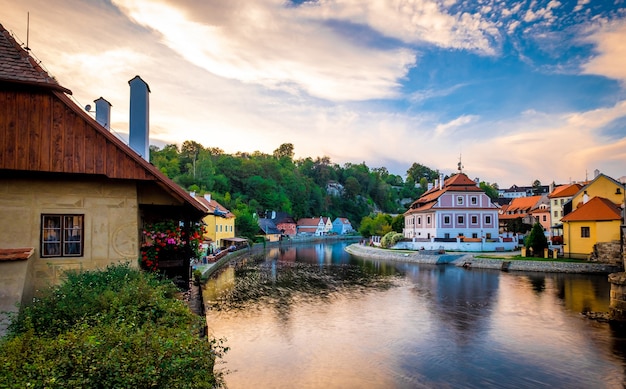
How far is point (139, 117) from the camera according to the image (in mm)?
11984

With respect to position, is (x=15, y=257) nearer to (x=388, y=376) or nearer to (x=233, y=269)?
(x=388, y=376)

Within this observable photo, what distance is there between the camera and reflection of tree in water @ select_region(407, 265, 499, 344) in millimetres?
18031

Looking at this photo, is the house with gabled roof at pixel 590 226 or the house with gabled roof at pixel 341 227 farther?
the house with gabled roof at pixel 341 227

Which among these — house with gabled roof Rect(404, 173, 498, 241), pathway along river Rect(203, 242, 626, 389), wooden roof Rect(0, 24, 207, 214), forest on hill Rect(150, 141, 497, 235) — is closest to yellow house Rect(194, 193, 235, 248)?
forest on hill Rect(150, 141, 497, 235)

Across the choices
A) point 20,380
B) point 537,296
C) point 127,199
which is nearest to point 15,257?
point 127,199

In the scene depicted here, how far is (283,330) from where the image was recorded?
54.3 feet

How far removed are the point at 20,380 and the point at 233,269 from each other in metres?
35.4

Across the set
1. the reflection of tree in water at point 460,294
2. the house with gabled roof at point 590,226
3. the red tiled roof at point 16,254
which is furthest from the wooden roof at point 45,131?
the house with gabled roof at point 590,226

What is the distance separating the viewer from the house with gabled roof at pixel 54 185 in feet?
29.2

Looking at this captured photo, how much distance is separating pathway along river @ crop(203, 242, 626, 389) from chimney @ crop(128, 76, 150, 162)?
6.79 metres

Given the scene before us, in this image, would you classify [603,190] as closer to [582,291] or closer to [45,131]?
[582,291]

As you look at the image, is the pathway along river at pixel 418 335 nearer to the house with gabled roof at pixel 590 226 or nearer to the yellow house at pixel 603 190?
the house with gabled roof at pixel 590 226

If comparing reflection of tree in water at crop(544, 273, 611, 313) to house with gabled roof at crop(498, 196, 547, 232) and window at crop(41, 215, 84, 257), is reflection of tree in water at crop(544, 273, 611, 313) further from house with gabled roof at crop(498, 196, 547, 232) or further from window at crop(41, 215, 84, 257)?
house with gabled roof at crop(498, 196, 547, 232)

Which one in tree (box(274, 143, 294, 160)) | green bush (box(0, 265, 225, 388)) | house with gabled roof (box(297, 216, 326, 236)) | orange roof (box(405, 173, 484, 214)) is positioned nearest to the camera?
green bush (box(0, 265, 225, 388))
